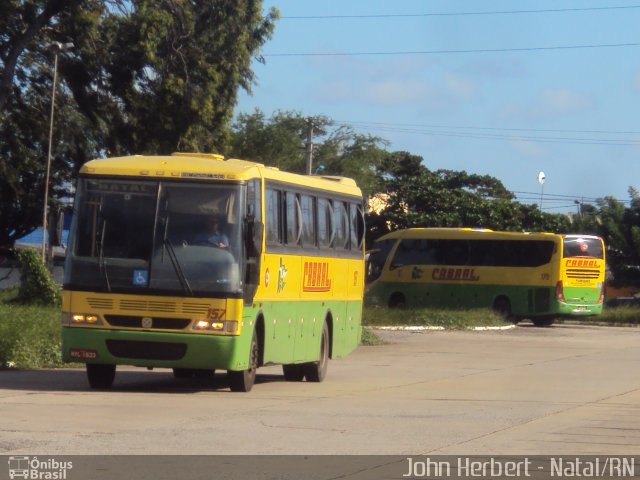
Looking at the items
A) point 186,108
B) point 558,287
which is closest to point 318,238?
point 186,108

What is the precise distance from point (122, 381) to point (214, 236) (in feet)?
11.7

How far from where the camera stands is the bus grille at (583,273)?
44.5 meters

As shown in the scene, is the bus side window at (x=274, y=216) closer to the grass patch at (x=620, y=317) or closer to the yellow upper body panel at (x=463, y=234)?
the yellow upper body panel at (x=463, y=234)

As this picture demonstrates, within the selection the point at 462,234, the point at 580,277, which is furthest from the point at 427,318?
the point at 580,277

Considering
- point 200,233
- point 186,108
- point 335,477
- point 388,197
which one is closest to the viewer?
point 335,477

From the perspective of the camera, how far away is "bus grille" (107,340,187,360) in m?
15.1

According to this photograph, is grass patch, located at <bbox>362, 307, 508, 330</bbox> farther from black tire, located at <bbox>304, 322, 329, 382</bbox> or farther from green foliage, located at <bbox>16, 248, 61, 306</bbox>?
black tire, located at <bbox>304, 322, 329, 382</bbox>

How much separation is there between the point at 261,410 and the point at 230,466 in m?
4.12

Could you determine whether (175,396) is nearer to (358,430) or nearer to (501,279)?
(358,430)

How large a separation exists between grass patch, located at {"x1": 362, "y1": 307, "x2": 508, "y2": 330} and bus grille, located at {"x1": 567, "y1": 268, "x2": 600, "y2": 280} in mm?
4460

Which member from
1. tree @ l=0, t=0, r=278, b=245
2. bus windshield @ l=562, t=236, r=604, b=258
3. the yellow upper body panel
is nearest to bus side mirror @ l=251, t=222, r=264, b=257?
tree @ l=0, t=0, r=278, b=245

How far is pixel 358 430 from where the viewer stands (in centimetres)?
1210

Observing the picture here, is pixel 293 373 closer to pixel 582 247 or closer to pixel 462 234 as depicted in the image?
pixel 462 234

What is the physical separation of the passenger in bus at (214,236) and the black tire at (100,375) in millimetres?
2304
